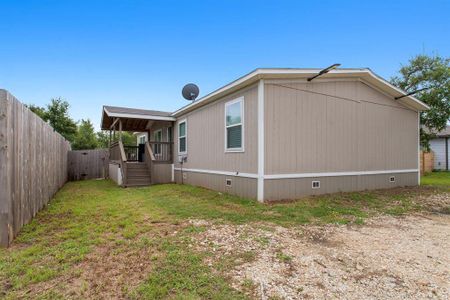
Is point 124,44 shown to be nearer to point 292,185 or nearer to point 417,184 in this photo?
point 292,185

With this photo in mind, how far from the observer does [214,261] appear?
272 cm

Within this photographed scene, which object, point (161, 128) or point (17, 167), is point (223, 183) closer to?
point (17, 167)

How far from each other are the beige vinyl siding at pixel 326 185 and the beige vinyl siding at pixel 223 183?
486mm

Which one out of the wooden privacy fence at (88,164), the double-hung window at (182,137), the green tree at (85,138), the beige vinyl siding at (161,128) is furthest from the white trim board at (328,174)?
the green tree at (85,138)

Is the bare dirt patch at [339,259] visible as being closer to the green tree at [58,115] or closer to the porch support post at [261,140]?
the porch support post at [261,140]

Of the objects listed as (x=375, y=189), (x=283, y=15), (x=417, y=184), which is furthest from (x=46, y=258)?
(x=283, y=15)

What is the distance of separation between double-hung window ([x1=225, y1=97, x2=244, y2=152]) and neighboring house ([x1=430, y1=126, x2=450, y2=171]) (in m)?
17.1

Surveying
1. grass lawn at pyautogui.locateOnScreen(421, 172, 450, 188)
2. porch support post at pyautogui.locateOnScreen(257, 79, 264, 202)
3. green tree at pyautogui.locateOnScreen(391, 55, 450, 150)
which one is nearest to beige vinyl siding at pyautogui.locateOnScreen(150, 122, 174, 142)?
porch support post at pyautogui.locateOnScreen(257, 79, 264, 202)

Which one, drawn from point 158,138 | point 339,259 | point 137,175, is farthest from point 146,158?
point 339,259

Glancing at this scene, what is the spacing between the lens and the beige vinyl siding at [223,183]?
6405 millimetres

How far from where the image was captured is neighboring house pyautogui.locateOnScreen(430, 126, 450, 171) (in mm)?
16984

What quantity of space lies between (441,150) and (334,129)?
15659 millimetres

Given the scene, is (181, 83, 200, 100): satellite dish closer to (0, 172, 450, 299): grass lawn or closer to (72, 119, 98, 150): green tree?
(0, 172, 450, 299): grass lawn

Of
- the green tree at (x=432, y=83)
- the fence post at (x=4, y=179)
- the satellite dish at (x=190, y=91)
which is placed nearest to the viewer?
the fence post at (x=4, y=179)
